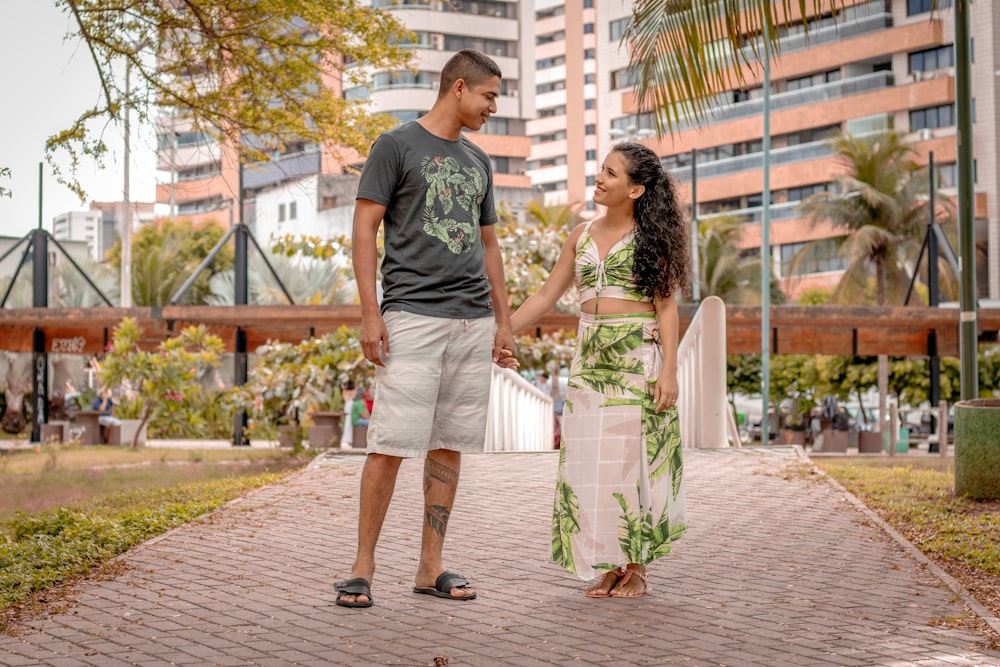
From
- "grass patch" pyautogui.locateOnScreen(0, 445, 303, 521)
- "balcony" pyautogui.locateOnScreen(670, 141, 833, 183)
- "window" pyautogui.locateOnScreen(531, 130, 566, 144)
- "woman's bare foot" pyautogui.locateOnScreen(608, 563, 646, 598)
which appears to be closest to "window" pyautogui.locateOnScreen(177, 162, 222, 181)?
"grass patch" pyautogui.locateOnScreen(0, 445, 303, 521)

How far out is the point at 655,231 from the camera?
5699mm

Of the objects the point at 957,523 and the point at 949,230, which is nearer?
the point at 957,523

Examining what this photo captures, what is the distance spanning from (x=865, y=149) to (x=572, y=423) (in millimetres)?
45827

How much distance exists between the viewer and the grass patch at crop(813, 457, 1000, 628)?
6.60 m

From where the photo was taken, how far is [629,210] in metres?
5.81

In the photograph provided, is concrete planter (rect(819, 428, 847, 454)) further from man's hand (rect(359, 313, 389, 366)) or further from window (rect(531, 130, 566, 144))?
window (rect(531, 130, 566, 144))

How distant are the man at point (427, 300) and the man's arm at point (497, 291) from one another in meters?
0.16

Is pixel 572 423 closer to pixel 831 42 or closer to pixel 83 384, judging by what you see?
pixel 83 384

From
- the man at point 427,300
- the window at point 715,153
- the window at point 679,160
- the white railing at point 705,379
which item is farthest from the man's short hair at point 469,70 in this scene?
the window at point 679,160

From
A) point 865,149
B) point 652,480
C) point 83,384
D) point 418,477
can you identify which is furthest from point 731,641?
point 83,384

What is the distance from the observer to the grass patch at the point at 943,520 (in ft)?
21.7

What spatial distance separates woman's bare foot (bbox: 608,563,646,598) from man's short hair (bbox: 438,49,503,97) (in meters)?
2.19

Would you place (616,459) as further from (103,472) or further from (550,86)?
(550,86)

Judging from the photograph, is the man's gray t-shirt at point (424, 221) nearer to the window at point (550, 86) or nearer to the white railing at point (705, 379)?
the white railing at point (705, 379)
